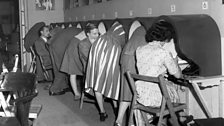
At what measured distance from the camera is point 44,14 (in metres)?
8.46

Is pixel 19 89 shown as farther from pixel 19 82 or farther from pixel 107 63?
pixel 107 63

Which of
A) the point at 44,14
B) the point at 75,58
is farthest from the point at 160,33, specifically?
the point at 44,14

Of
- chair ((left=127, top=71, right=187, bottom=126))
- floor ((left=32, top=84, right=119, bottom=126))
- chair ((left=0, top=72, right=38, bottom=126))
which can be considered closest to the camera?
chair ((left=0, top=72, right=38, bottom=126))

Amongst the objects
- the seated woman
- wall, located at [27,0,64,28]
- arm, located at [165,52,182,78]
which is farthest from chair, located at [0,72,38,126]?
wall, located at [27,0,64,28]

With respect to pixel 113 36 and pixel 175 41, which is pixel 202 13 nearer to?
pixel 175 41

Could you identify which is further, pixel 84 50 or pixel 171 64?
pixel 84 50

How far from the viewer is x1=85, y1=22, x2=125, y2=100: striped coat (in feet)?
13.1

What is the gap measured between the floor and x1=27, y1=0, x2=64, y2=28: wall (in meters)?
3.00

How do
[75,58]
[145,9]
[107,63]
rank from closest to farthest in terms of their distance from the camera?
[107,63], [145,9], [75,58]

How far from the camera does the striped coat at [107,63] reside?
13.1ft

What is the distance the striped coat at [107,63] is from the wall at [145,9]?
547mm

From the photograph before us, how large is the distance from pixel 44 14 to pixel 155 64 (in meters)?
5.86

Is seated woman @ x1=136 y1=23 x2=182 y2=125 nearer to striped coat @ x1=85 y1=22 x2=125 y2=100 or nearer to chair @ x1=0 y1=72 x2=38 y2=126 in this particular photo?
striped coat @ x1=85 y1=22 x2=125 y2=100

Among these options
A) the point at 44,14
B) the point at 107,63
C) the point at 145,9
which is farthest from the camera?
the point at 44,14
